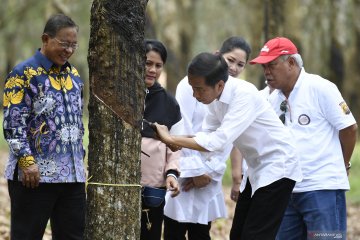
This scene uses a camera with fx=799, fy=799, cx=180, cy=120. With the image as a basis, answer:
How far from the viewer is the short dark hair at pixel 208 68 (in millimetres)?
5492

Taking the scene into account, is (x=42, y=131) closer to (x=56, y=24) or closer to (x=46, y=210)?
(x=46, y=210)

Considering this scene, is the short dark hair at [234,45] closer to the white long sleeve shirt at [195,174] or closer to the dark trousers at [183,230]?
the white long sleeve shirt at [195,174]

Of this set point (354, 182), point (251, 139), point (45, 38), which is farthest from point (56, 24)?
point (354, 182)

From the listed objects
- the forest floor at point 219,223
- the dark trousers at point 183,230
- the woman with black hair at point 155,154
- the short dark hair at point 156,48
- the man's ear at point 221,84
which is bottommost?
the forest floor at point 219,223

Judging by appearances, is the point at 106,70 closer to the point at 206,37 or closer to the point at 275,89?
the point at 275,89

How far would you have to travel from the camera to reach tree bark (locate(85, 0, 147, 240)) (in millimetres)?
5094

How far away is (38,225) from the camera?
18.7ft

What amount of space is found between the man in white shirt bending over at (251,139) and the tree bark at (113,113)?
1.33ft

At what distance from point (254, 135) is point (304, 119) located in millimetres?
675

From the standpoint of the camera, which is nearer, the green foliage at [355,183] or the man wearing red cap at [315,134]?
the man wearing red cap at [315,134]

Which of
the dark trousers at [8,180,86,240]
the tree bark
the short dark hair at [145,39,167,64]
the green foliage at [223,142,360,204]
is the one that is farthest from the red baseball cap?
the green foliage at [223,142,360,204]

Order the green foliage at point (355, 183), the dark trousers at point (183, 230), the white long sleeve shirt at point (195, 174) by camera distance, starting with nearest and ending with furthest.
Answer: the white long sleeve shirt at point (195, 174) < the dark trousers at point (183, 230) < the green foliage at point (355, 183)

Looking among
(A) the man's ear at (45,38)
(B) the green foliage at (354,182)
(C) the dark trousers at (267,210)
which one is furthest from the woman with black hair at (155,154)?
(B) the green foliage at (354,182)

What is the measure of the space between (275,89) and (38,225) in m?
2.24
